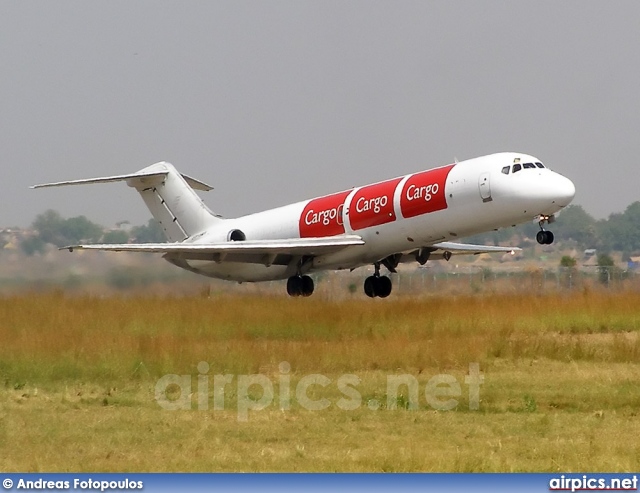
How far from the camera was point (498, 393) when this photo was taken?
56.0 ft

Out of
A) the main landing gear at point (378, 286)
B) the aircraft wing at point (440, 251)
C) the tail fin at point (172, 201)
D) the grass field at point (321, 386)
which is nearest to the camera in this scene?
the grass field at point (321, 386)

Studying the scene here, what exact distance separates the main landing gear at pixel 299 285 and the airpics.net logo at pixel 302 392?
592 inches

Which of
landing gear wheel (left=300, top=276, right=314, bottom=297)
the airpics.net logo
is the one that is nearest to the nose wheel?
landing gear wheel (left=300, top=276, right=314, bottom=297)

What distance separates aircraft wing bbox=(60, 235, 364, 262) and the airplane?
28mm

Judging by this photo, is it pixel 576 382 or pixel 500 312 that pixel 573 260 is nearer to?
pixel 500 312

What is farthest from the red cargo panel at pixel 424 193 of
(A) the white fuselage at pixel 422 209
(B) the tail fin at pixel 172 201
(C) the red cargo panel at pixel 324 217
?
(B) the tail fin at pixel 172 201

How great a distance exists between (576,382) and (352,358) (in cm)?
401

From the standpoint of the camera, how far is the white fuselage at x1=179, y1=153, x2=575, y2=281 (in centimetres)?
2886

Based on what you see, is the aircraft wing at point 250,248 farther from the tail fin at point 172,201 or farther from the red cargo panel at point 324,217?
the tail fin at point 172,201

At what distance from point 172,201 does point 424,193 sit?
1191 cm

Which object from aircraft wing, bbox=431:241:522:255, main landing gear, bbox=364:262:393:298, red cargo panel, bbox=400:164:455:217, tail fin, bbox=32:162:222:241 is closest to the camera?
red cargo panel, bbox=400:164:455:217

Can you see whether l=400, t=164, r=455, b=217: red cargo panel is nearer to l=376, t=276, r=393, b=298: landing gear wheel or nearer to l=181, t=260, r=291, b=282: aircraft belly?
l=376, t=276, r=393, b=298: landing gear wheel

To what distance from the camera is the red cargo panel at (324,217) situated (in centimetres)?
3312

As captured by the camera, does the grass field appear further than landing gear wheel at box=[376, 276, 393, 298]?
No
